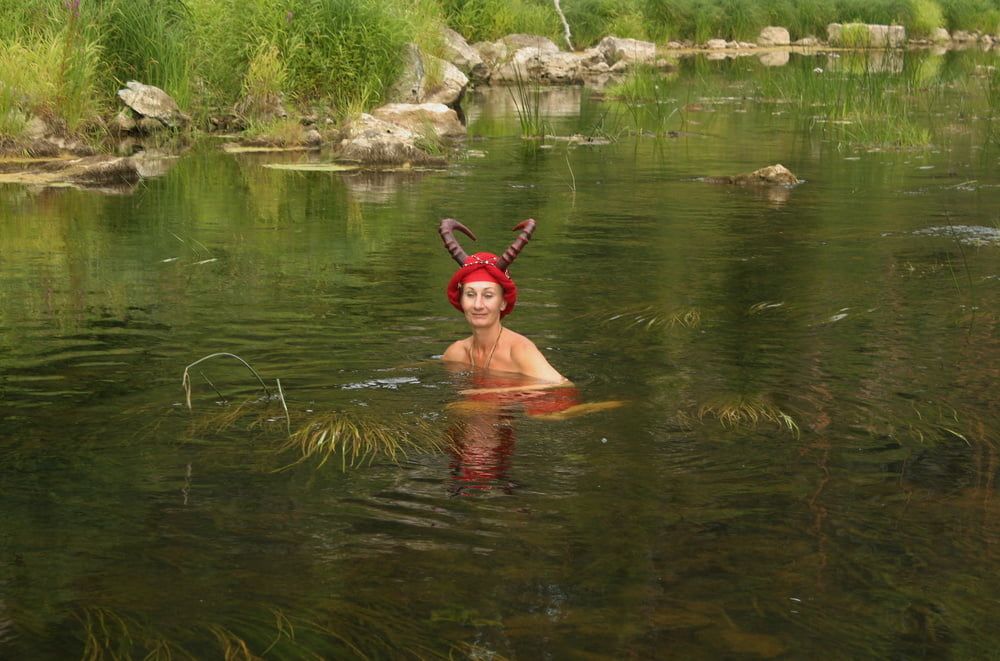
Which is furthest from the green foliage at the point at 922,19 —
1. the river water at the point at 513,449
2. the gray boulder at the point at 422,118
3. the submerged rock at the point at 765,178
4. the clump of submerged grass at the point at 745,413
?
the clump of submerged grass at the point at 745,413

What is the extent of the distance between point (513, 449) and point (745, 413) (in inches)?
46.5

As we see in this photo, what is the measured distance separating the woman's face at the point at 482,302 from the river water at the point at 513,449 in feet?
1.11

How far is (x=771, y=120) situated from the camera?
23516mm

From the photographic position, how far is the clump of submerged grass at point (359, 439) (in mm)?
6301

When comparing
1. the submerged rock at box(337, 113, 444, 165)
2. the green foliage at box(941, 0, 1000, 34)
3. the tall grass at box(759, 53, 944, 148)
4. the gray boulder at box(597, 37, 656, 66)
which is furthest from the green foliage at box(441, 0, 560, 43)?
the green foliage at box(941, 0, 1000, 34)

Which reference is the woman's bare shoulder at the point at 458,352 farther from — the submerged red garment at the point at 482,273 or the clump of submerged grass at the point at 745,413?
the clump of submerged grass at the point at 745,413

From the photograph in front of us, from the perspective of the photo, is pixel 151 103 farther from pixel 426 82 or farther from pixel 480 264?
pixel 480 264

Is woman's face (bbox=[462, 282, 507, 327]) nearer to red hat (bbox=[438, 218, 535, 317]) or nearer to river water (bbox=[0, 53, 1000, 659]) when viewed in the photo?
red hat (bbox=[438, 218, 535, 317])

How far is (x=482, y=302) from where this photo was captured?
24.9ft

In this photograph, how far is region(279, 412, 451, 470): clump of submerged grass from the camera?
6.30 meters

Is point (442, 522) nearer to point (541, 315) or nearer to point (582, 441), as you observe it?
point (582, 441)

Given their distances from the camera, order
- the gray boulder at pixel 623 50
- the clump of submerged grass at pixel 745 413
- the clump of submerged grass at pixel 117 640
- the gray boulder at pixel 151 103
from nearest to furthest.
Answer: the clump of submerged grass at pixel 117 640
the clump of submerged grass at pixel 745 413
the gray boulder at pixel 151 103
the gray boulder at pixel 623 50

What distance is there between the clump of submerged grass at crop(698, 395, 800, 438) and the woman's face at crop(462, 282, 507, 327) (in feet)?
4.24

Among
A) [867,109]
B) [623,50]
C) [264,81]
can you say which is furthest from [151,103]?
[623,50]
